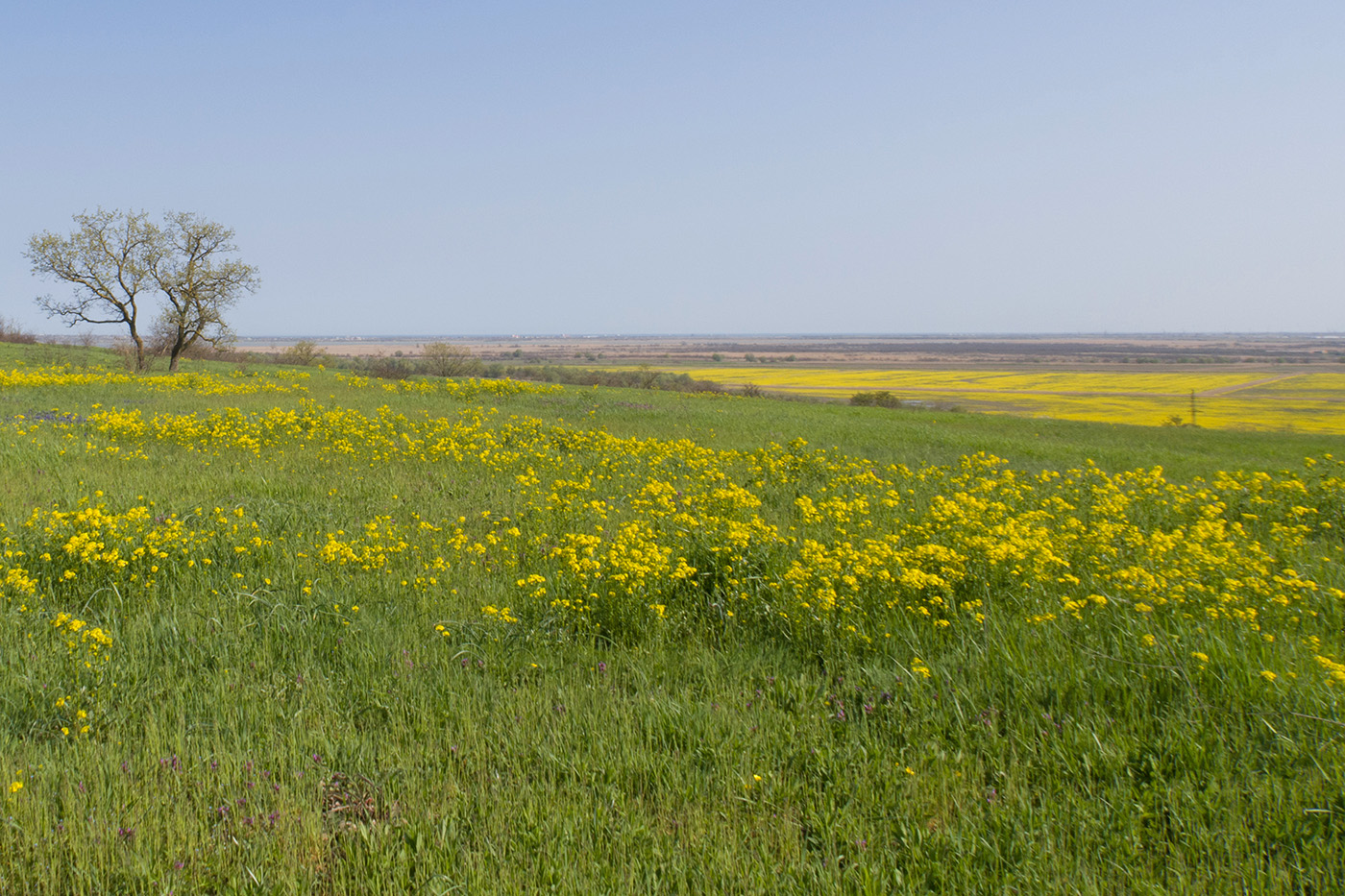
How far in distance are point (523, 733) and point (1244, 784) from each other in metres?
3.30

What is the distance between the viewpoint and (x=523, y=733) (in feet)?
11.2

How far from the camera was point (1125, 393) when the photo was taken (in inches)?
2333

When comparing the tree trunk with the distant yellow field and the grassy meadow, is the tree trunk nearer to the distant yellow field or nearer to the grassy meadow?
the grassy meadow

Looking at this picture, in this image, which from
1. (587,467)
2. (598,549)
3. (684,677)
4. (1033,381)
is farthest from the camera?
(1033,381)

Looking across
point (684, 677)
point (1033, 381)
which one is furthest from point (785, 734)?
point (1033, 381)

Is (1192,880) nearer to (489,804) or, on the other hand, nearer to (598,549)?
(489,804)

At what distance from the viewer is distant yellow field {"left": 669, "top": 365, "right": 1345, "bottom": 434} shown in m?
39.7

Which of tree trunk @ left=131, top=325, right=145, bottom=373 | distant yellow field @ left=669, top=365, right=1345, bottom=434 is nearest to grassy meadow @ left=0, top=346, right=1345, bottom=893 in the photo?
tree trunk @ left=131, top=325, right=145, bottom=373

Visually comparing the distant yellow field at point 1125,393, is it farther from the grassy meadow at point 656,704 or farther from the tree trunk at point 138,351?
the tree trunk at point 138,351

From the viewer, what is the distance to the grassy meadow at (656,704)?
2.63m

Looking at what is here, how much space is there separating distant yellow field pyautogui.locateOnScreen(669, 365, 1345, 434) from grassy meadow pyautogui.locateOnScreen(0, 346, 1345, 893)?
37.0 metres

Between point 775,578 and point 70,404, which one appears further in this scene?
point 70,404

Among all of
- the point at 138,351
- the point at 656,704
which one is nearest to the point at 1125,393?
the point at 656,704

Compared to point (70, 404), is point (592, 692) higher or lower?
lower
